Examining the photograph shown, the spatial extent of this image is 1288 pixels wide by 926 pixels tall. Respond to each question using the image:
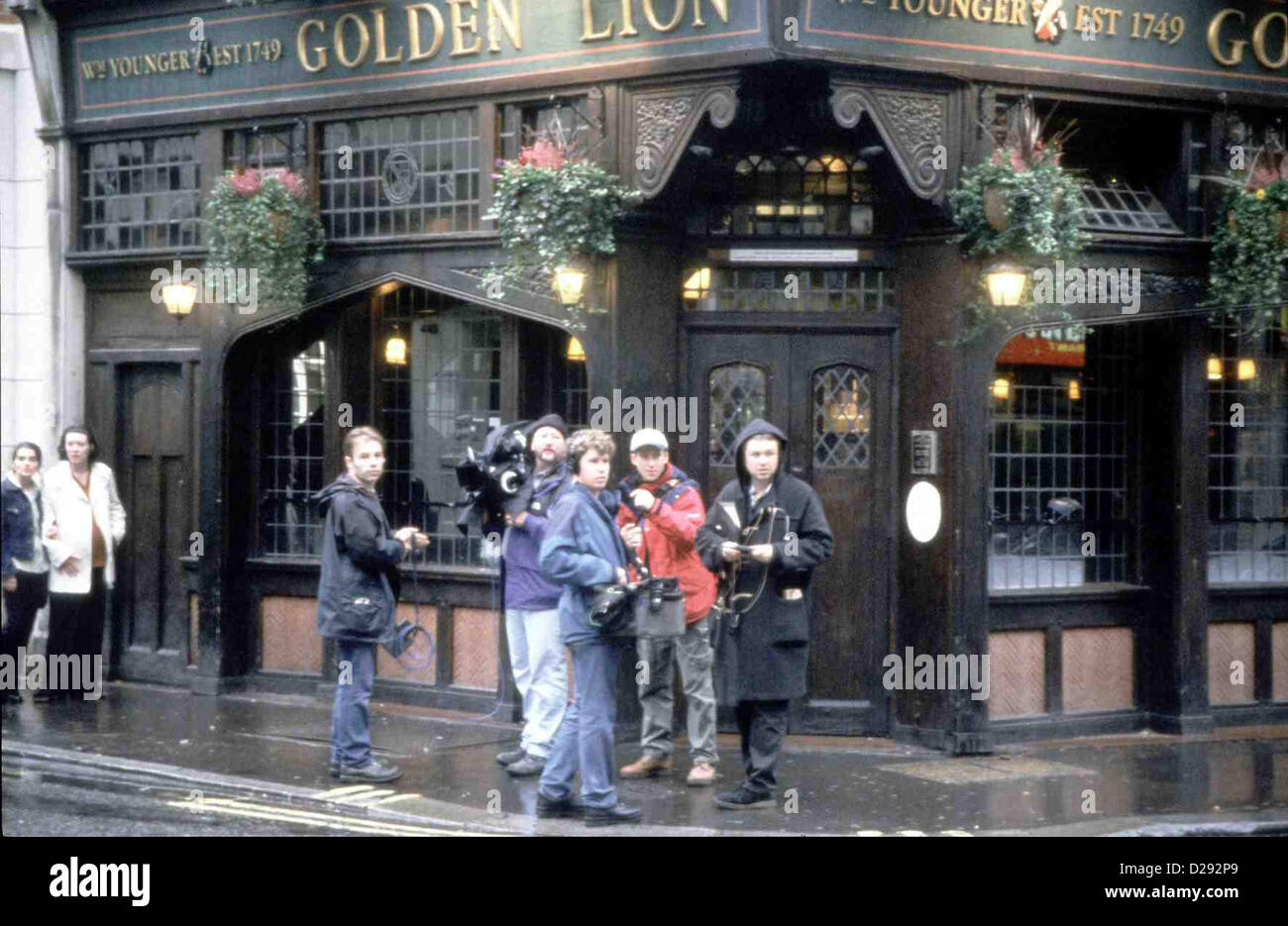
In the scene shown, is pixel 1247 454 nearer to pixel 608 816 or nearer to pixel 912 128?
pixel 912 128

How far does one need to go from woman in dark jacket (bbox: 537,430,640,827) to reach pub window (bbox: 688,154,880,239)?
321cm

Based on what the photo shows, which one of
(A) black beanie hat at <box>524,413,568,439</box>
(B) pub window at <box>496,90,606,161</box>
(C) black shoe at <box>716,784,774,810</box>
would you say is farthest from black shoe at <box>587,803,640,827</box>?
(B) pub window at <box>496,90,606,161</box>

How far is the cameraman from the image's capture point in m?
10.9

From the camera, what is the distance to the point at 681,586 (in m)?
11.2

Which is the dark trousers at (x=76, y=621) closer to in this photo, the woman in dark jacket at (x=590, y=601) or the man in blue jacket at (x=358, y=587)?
the man in blue jacket at (x=358, y=587)

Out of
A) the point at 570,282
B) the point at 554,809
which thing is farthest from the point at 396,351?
the point at 554,809

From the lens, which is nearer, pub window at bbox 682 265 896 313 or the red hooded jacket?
the red hooded jacket

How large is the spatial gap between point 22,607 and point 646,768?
5.02 m

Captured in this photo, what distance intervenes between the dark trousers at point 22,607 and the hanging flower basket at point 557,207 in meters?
4.41

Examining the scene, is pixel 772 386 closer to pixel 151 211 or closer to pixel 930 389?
pixel 930 389

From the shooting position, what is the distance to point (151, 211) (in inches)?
593

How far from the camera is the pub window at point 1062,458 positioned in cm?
1310

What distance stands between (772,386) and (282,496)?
14.1 ft

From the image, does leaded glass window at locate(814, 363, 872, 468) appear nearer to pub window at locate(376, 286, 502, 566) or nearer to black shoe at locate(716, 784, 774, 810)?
pub window at locate(376, 286, 502, 566)
